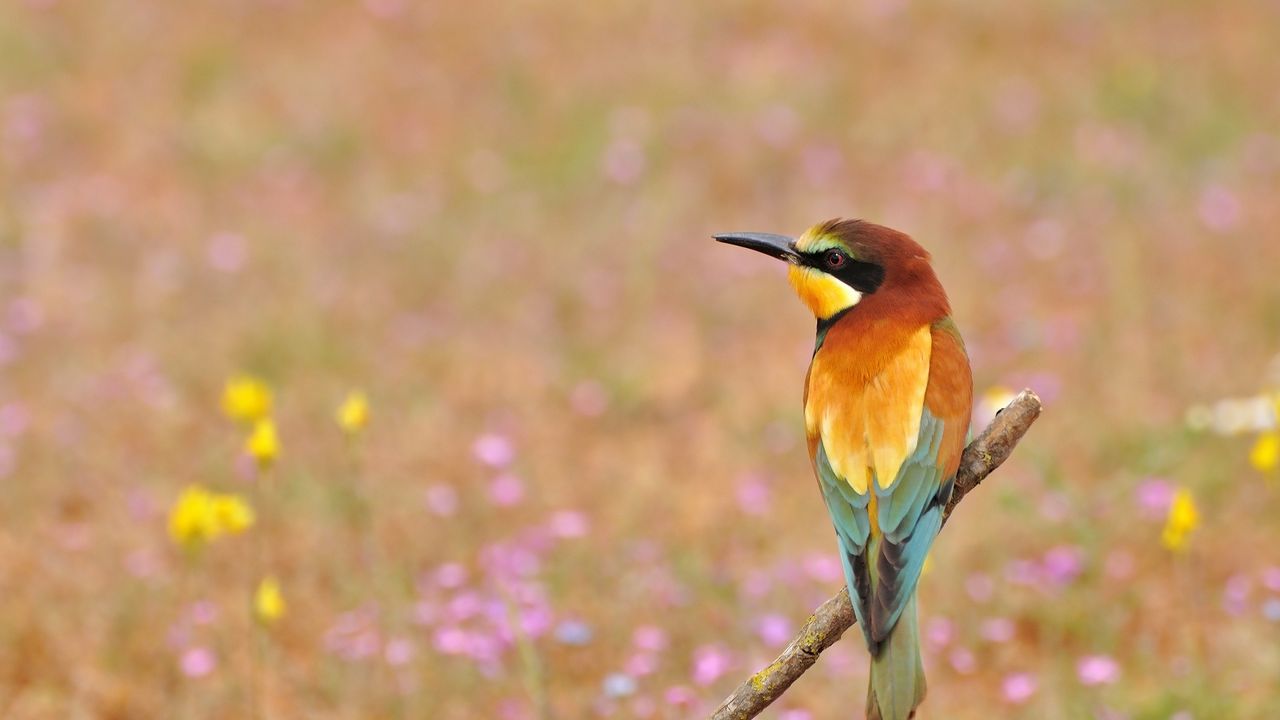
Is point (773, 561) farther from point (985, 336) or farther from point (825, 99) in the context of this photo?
point (825, 99)

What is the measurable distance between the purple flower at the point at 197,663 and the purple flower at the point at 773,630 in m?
1.75

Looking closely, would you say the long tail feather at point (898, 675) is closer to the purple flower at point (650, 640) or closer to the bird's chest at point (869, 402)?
the bird's chest at point (869, 402)

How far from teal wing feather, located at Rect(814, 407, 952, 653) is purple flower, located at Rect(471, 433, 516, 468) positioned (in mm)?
3447

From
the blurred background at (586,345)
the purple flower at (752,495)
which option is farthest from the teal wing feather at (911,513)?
the purple flower at (752,495)

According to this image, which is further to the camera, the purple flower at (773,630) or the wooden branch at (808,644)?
the purple flower at (773,630)

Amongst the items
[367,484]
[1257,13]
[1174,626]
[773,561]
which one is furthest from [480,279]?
[1257,13]

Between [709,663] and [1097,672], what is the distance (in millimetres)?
1104

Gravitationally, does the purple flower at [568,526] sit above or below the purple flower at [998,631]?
below

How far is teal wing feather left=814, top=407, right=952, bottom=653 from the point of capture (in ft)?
6.77

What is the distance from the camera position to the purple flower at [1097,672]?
3.75 meters

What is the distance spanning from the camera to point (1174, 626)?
4465 millimetres

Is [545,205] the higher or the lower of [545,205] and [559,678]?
the lower

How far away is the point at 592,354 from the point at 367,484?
171 centimetres

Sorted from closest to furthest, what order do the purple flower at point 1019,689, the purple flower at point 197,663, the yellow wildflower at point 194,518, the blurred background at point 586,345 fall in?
the yellow wildflower at point 194,518
the purple flower at point 1019,689
the purple flower at point 197,663
the blurred background at point 586,345
